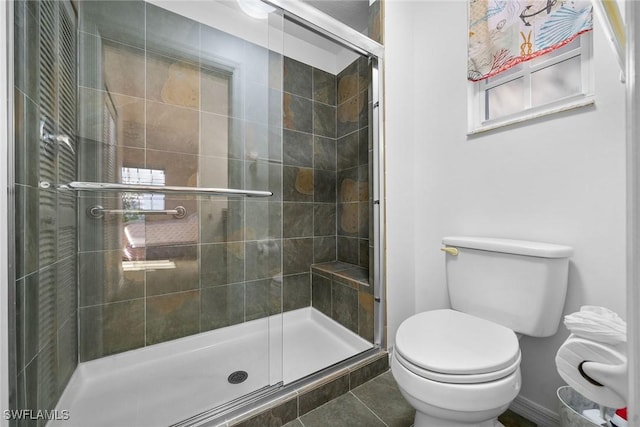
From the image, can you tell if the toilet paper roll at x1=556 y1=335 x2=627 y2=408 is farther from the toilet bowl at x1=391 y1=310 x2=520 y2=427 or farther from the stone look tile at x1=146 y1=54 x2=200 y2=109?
the stone look tile at x1=146 y1=54 x2=200 y2=109

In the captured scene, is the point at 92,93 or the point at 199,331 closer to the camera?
the point at 92,93

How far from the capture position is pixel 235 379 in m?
1.19

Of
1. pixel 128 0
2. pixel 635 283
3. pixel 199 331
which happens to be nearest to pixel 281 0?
pixel 128 0

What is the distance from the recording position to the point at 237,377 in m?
1.21

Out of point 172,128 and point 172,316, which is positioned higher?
point 172,128

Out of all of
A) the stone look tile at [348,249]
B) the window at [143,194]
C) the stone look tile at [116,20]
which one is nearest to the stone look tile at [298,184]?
the stone look tile at [348,249]

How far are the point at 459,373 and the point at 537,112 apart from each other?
1.11m

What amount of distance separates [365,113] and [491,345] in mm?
1659

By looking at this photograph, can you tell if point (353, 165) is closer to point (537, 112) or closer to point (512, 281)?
point (537, 112)

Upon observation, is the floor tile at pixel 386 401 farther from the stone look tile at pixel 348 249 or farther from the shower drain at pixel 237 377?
the stone look tile at pixel 348 249

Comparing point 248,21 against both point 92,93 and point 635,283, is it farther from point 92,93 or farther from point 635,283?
point 635,283

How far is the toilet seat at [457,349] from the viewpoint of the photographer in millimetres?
756

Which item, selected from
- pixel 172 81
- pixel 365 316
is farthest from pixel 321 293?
pixel 172 81

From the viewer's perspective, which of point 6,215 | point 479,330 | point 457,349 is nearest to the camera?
point 6,215
